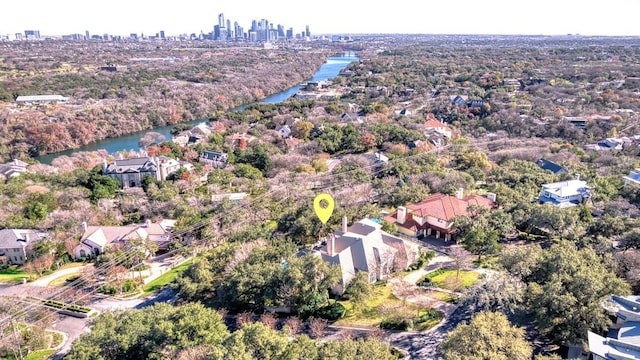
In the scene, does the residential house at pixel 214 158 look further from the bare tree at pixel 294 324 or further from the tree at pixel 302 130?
the bare tree at pixel 294 324

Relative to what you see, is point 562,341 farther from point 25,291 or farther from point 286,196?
point 25,291

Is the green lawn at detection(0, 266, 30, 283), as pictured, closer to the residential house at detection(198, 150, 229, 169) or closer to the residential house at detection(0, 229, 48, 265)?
the residential house at detection(0, 229, 48, 265)

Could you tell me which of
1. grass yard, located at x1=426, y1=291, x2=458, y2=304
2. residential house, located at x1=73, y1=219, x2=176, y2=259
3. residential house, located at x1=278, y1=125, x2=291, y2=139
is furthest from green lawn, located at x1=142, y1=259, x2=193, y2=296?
residential house, located at x1=278, y1=125, x2=291, y2=139

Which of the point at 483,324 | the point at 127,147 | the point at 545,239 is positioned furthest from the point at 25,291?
the point at 127,147

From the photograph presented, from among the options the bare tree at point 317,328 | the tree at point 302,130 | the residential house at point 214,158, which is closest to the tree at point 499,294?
the bare tree at point 317,328

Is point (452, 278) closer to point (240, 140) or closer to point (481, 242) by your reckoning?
point (481, 242)

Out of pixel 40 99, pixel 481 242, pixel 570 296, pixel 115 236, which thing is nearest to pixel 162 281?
pixel 115 236
